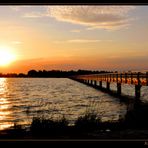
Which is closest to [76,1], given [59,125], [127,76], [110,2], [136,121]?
[110,2]

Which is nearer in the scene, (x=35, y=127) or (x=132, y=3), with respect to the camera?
(x=132, y=3)

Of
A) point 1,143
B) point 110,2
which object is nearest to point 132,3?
point 110,2

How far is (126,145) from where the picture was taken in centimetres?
428

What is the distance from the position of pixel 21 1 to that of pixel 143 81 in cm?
1722

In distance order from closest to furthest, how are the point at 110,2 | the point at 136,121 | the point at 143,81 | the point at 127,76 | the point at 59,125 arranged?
the point at 110,2
the point at 59,125
the point at 136,121
the point at 143,81
the point at 127,76

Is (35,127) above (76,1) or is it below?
below

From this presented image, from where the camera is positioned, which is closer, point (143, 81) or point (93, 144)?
point (93, 144)

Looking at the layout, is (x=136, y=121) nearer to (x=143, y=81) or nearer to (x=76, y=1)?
(x=76, y=1)

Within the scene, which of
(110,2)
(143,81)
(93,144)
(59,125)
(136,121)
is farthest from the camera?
(143,81)

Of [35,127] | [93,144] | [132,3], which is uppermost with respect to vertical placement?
[132,3]

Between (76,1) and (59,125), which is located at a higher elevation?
(76,1)

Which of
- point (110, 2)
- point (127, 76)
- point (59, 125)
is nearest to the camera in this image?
point (110, 2)

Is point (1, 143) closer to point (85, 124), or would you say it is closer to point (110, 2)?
point (110, 2)

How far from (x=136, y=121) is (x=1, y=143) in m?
6.94
